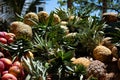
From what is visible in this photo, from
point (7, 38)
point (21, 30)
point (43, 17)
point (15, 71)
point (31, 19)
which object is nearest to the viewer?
point (15, 71)

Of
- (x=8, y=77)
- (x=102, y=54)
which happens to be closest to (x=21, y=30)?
(x=8, y=77)

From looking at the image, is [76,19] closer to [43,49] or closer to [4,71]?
[43,49]

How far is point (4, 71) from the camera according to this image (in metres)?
4.92

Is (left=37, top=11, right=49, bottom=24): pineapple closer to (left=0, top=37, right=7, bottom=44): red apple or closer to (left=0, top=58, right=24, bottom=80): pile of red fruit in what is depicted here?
(left=0, top=37, right=7, bottom=44): red apple

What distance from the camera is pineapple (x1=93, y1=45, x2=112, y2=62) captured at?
18.2 ft

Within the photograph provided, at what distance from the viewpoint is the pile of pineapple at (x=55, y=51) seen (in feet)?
16.4

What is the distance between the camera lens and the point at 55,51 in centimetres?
520

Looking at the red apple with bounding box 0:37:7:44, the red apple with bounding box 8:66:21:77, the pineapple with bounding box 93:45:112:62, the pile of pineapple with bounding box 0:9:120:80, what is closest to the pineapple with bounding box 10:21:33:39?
the pile of pineapple with bounding box 0:9:120:80

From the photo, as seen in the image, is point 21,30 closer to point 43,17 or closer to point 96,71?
point 43,17

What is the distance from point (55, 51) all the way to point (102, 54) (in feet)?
2.53

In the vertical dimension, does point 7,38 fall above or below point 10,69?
above

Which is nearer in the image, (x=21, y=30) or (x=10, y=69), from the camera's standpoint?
(x=10, y=69)

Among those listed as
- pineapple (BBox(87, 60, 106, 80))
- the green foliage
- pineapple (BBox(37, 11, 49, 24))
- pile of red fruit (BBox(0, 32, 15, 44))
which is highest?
pile of red fruit (BBox(0, 32, 15, 44))

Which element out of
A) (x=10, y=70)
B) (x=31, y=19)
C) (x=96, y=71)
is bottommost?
(x=96, y=71)
